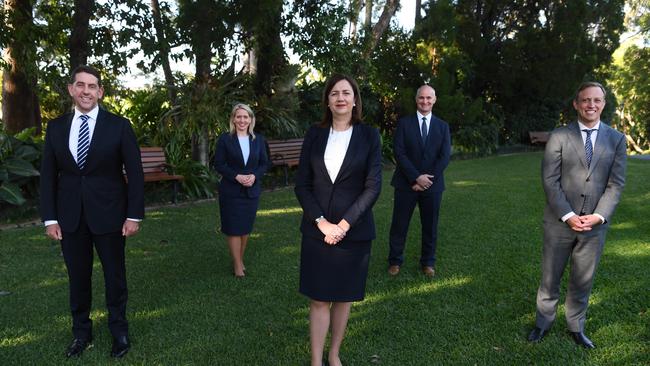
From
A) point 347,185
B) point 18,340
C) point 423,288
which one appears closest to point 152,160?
point 18,340

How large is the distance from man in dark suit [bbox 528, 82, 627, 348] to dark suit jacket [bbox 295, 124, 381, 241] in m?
1.27

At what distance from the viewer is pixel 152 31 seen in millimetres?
7707

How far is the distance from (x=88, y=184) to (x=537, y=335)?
316cm

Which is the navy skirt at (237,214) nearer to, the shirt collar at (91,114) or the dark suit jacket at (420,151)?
the dark suit jacket at (420,151)

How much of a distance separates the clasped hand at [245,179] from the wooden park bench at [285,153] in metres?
5.26

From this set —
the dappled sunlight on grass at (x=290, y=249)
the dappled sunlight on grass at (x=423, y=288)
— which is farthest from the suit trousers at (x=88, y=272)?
the dappled sunlight on grass at (x=290, y=249)

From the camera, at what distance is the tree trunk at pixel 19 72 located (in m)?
7.93

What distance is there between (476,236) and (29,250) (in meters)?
5.38

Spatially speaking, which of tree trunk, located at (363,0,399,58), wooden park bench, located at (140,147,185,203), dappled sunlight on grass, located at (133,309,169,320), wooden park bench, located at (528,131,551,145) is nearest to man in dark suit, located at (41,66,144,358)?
dappled sunlight on grass, located at (133,309,169,320)

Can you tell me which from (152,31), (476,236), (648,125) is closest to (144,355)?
(476,236)

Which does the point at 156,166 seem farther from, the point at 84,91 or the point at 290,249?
the point at 84,91

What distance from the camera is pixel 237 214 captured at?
15.4 feet

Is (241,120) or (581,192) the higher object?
(241,120)

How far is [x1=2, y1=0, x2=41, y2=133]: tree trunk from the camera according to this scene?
26.0 ft
